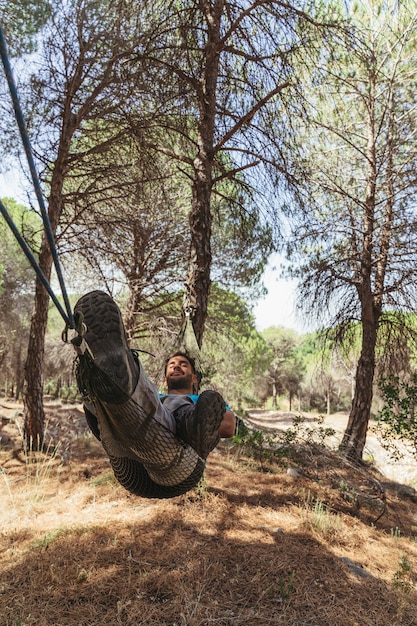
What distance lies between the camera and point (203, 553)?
3697 millimetres

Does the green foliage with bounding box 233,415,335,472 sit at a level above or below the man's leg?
below

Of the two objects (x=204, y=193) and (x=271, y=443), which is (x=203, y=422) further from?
(x=271, y=443)

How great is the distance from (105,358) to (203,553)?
2.74 metres

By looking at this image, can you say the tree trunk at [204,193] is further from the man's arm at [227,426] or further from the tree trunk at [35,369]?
the tree trunk at [35,369]

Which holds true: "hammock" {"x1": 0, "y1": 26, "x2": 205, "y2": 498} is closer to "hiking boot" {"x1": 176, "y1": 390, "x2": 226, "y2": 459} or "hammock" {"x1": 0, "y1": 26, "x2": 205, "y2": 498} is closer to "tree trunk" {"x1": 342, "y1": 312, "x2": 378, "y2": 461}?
"hiking boot" {"x1": 176, "y1": 390, "x2": 226, "y2": 459}

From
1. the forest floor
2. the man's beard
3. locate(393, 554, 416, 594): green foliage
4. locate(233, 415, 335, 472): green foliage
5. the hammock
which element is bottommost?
locate(393, 554, 416, 594): green foliage

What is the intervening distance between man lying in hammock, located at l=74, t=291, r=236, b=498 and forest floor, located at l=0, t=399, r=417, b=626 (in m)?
1.34

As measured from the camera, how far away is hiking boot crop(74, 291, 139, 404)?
1.72 meters

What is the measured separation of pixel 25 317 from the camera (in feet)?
46.2

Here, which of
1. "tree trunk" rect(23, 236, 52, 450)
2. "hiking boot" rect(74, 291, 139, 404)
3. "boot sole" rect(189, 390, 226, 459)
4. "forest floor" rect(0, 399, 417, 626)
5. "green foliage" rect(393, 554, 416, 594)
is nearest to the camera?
"hiking boot" rect(74, 291, 139, 404)

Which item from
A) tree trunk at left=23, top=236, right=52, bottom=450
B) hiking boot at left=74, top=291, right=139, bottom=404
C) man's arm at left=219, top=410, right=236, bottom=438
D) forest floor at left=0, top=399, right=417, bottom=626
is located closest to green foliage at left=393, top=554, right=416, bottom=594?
forest floor at left=0, top=399, right=417, bottom=626

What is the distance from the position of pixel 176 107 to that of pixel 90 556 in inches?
193

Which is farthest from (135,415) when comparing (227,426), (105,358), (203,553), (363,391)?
(363,391)

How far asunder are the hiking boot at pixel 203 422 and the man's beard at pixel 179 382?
0.84 metres
